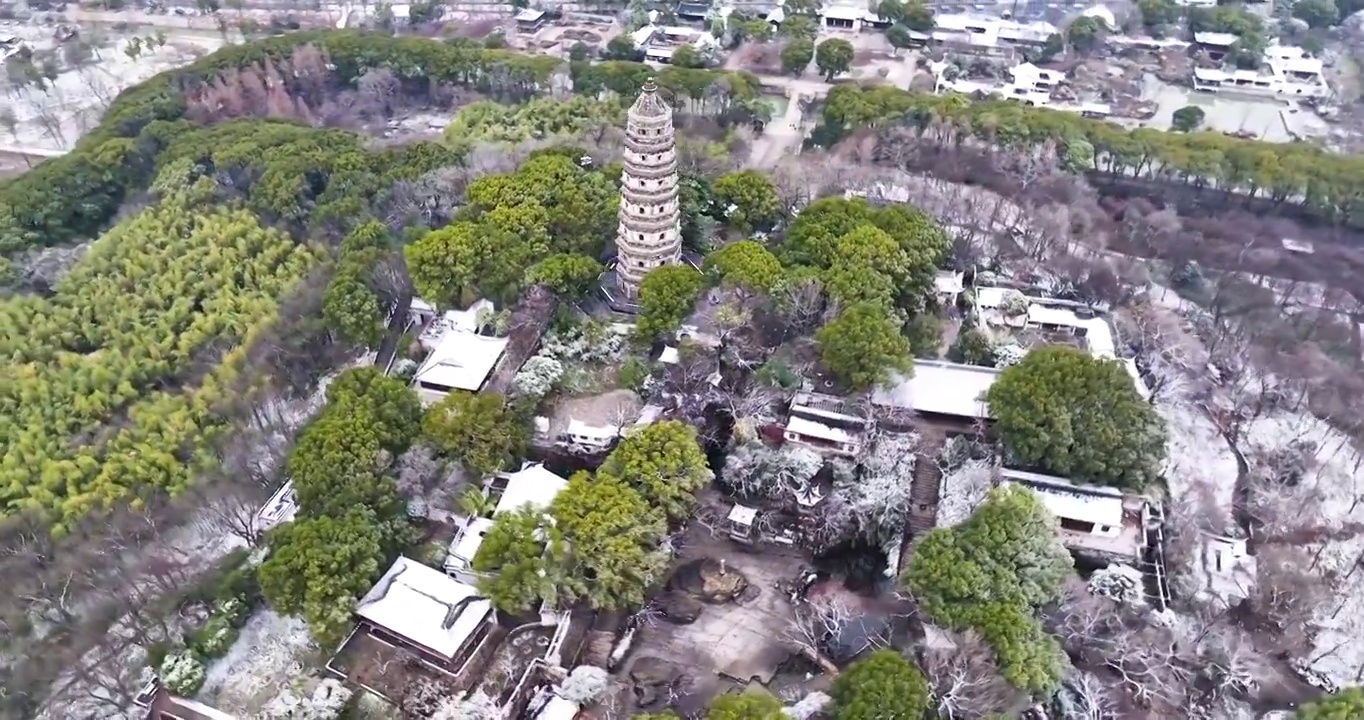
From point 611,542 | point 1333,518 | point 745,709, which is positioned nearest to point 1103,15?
point 1333,518

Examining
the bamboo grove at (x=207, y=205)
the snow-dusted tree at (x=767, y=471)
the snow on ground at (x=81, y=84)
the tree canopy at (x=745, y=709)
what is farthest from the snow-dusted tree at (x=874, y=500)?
the snow on ground at (x=81, y=84)

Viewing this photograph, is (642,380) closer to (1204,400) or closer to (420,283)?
(420,283)

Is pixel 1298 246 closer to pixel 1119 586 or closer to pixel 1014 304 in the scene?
pixel 1014 304

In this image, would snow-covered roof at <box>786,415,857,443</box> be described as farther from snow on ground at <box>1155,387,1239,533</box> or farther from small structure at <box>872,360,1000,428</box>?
snow on ground at <box>1155,387,1239,533</box>

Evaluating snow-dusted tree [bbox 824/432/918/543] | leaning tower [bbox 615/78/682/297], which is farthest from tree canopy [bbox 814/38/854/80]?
snow-dusted tree [bbox 824/432/918/543]

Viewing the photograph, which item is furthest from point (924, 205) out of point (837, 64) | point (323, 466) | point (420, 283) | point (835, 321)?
point (323, 466)

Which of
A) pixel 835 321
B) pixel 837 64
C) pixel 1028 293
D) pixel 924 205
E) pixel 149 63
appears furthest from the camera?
pixel 149 63
